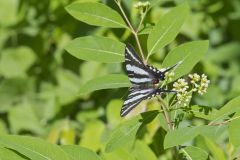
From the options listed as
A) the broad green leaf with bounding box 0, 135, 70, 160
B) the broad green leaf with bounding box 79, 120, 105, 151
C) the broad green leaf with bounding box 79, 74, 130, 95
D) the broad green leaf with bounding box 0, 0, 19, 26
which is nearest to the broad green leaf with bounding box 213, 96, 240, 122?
the broad green leaf with bounding box 79, 74, 130, 95

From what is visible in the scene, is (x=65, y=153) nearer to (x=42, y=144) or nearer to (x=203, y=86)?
(x=42, y=144)

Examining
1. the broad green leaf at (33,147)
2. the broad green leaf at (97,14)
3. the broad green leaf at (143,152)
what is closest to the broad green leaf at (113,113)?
the broad green leaf at (143,152)

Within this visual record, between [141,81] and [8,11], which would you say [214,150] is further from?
[8,11]

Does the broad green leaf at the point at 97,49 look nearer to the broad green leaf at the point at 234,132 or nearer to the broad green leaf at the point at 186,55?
the broad green leaf at the point at 186,55

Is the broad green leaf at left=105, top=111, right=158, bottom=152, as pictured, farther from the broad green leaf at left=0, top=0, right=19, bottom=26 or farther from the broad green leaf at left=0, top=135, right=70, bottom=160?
the broad green leaf at left=0, top=0, right=19, bottom=26

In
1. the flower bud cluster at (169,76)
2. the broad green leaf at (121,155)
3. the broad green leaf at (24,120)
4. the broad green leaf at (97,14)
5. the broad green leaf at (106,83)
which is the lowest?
the broad green leaf at (24,120)

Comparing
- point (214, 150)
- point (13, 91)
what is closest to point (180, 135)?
point (214, 150)

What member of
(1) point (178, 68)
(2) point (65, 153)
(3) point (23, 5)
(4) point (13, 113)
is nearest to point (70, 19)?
(3) point (23, 5)
